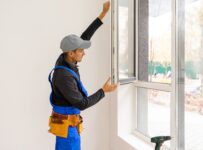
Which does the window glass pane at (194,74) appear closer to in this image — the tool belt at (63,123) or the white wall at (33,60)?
the tool belt at (63,123)

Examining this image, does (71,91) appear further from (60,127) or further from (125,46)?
(125,46)

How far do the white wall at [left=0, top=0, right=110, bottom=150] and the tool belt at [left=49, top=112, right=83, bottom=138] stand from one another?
655 millimetres

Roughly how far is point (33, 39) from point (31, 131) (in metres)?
0.89

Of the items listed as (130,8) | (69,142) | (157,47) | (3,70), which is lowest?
(69,142)

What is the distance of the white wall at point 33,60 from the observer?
86.0 inches

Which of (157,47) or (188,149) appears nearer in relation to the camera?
(188,149)

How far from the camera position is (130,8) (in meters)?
2.29

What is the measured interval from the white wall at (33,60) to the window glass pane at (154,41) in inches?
18.3

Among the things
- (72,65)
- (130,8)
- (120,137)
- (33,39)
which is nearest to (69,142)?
(72,65)

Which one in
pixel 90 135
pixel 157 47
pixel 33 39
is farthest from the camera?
pixel 90 135

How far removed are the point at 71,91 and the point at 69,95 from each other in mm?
29

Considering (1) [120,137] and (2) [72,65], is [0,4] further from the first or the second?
(1) [120,137]

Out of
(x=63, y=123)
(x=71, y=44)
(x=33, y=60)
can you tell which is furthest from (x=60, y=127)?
(x=33, y=60)

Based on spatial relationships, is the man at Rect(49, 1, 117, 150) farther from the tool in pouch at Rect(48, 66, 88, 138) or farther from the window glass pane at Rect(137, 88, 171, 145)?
the window glass pane at Rect(137, 88, 171, 145)
